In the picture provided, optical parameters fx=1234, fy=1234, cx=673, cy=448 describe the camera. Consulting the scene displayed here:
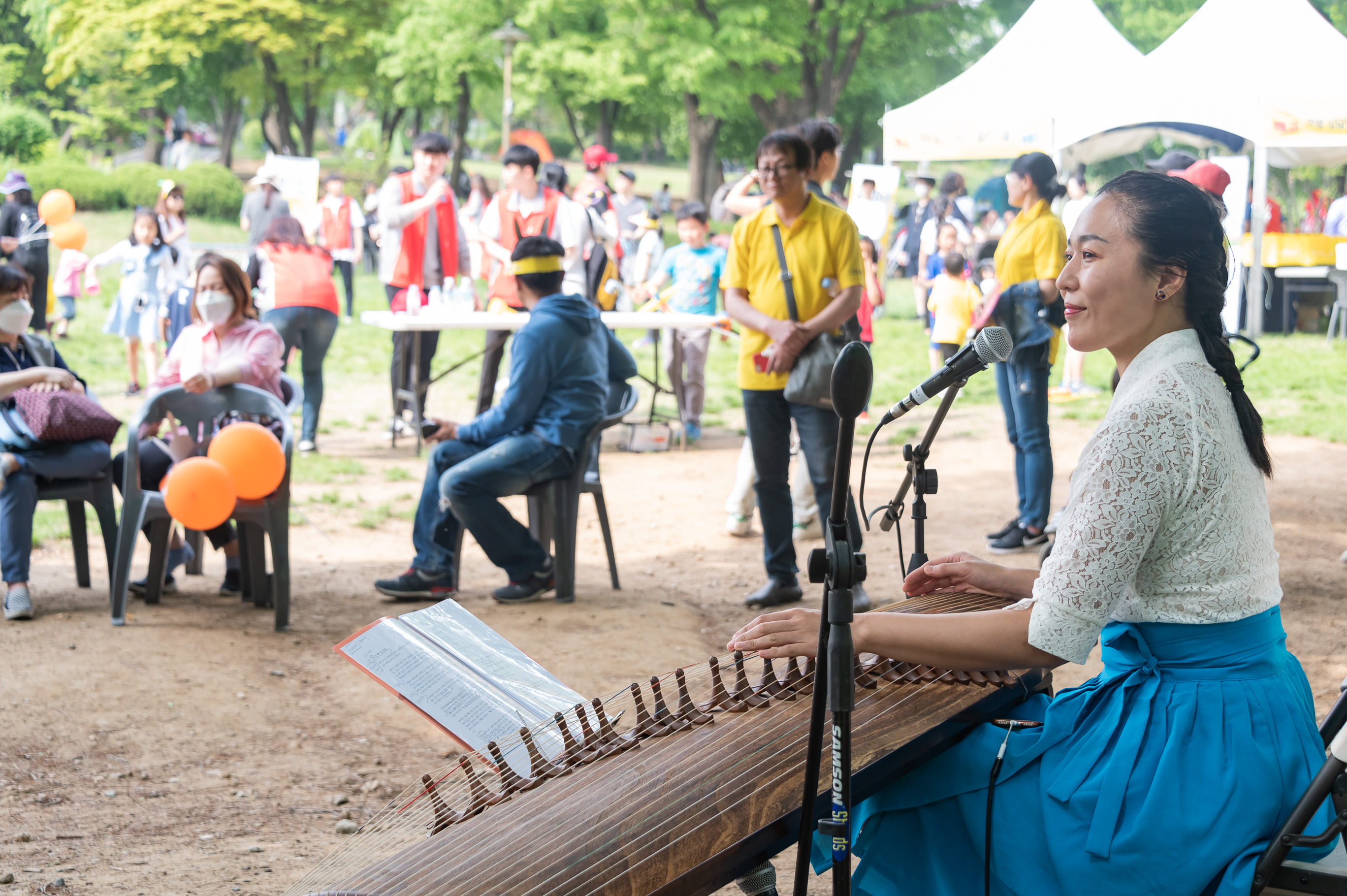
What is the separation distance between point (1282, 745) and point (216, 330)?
15.8 ft

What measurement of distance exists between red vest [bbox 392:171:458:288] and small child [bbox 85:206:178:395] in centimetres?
289

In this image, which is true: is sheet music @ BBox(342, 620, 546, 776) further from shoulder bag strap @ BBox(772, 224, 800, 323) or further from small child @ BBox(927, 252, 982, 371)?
small child @ BBox(927, 252, 982, 371)

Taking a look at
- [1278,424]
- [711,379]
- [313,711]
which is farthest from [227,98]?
[313,711]

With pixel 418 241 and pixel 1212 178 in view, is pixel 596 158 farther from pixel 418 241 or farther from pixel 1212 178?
pixel 1212 178

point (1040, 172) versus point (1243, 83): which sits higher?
point (1243, 83)

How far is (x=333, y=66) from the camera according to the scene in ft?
99.9

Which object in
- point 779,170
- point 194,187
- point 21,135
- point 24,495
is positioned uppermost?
point 21,135

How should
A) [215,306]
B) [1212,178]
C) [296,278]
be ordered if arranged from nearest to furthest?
1. [215,306]
2. [1212,178]
3. [296,278]

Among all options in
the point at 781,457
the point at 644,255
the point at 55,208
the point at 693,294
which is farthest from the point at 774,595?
the point at 55,208

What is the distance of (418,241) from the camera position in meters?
9.19

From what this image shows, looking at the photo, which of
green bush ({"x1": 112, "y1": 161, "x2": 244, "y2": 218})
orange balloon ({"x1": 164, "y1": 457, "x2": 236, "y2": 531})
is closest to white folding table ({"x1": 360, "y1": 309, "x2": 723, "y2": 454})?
orange balloon ({"x1": 164, "y1": 457, "x2": 236, "y2": 531})

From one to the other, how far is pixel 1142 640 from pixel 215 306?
454cm

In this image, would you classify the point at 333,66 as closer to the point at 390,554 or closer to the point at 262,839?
the point at 390,554

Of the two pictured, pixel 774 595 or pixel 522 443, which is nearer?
pixel 522 443
